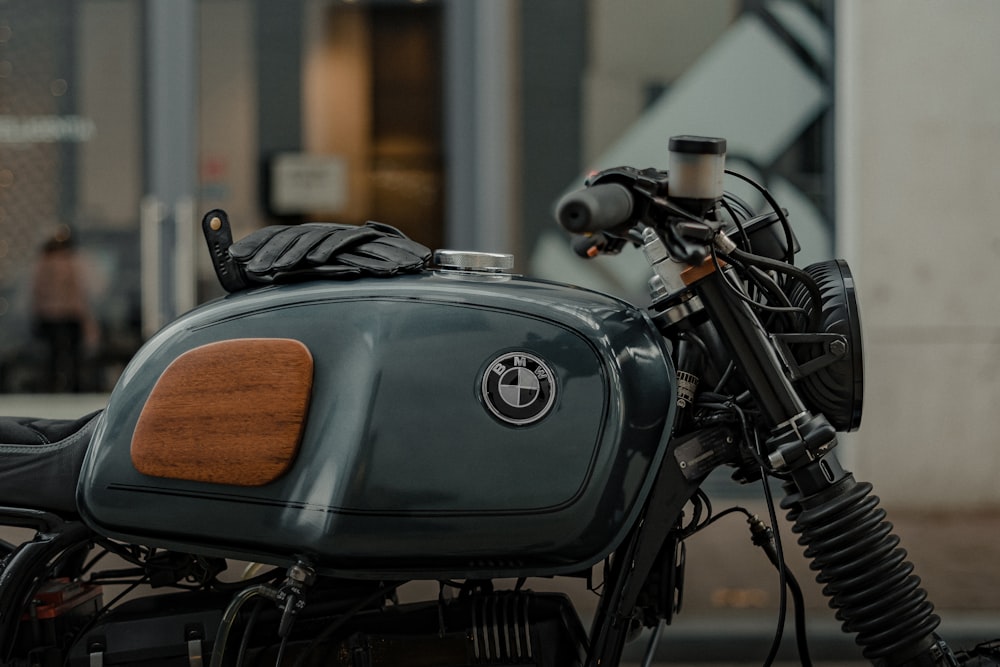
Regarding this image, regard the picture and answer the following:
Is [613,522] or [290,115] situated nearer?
[613,522]

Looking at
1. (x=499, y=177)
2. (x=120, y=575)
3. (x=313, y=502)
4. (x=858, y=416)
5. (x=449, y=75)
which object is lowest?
(x=120, y=575)

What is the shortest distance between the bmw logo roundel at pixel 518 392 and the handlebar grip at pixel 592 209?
233mm

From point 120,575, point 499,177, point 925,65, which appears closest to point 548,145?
point 499,177

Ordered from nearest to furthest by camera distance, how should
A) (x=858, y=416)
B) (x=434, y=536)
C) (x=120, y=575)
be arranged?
(x=434, y=536)
(x=858, y=416)
(x=120, y=575)

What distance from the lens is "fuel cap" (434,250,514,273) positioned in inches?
73.0

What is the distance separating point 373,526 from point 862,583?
737 mm

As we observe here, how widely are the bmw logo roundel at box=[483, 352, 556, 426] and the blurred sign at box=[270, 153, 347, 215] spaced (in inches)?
176

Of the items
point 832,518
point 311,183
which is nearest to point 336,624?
point 832,518

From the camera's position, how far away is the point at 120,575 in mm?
2148

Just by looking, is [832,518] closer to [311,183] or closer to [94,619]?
[94,619]

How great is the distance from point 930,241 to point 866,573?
4.47 metres

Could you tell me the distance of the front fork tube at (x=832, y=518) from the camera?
169 cm

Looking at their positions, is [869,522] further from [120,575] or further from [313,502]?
[120,575]

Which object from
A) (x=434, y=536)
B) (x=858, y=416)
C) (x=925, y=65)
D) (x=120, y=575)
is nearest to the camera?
(x=434, y=536)
